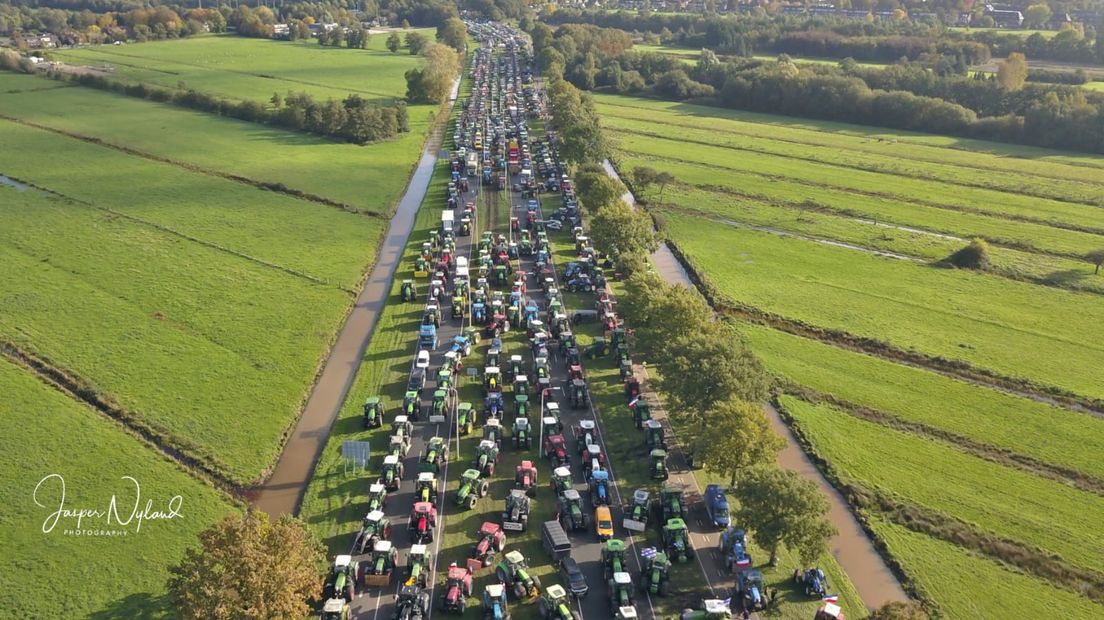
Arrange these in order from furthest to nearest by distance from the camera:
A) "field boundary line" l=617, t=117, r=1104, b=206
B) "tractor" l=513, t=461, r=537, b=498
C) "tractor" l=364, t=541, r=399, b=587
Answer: "field boundary line" l=617, t=117, r=1104, b=206 → "tractor" l=513, t=461, r=537, b=498 → "tractor" l=364, t=541, r=399, b=587

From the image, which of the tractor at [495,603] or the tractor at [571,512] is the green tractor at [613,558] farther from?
the tractor at [495,603]

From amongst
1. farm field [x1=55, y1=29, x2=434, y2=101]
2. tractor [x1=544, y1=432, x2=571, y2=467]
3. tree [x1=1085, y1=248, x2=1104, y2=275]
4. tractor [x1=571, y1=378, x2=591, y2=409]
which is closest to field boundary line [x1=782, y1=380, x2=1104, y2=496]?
tractor [x1=571, y1=378, x2=591, y2=409]

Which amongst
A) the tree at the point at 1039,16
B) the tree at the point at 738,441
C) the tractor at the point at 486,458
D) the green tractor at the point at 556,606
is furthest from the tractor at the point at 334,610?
the tree at the point at 1039,16

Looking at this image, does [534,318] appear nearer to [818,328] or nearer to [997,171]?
[818,328]

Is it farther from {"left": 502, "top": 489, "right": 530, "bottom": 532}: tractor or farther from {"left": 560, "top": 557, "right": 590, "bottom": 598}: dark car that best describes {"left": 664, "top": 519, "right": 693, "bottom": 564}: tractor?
{"left": 502, "top": 489, "right": 530, "bottom": 532}: tractor

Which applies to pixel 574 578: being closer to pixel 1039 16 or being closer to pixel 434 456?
pixel 434 456

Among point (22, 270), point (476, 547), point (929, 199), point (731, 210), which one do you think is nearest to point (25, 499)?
A: point (476, 547)
